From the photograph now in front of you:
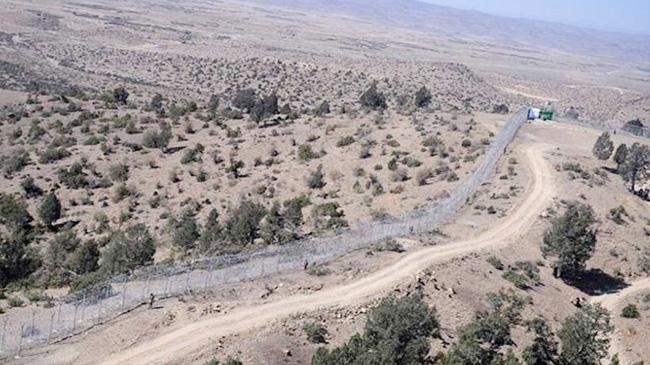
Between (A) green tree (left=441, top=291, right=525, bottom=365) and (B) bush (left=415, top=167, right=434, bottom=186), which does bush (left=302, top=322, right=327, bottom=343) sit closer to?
(A) green tree (left=441, top=291, right=525, bottom=365)

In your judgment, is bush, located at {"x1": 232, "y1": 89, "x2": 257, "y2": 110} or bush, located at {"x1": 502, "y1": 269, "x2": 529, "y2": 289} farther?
bush, located at {"x1": 232, "y1": 89, "x2": 257, "y2": 110}

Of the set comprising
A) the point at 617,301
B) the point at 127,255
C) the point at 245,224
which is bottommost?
the point at 127,255

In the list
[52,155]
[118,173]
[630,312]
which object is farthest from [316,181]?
[630,312]

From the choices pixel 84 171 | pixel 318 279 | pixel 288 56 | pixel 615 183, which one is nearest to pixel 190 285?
pixel 318 279

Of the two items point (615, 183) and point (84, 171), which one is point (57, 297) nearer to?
point (84, 171)

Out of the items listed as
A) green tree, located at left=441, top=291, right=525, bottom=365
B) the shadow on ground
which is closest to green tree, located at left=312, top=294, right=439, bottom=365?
green tree, located at left=441, top=291, right=525, bottom=365

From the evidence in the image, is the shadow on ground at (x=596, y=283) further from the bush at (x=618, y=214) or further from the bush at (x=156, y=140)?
the bush at (x=156, y=140)

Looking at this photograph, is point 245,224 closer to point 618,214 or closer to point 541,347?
point 541,347
